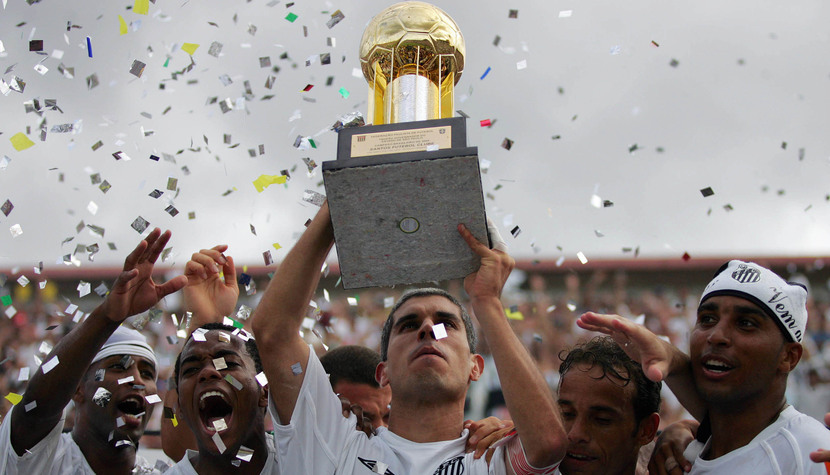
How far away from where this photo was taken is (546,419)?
2898 millimetres

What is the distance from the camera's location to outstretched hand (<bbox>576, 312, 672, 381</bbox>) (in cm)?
287

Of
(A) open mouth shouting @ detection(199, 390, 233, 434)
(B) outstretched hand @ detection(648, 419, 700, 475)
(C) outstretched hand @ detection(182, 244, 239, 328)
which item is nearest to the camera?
(B) outstretched hand @ detection(648, 419, 700, 475)

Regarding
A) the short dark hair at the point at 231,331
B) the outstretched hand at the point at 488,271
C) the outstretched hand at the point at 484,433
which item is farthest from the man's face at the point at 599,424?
the short dark hair at the point at 231,331

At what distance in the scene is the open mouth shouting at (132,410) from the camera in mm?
4195

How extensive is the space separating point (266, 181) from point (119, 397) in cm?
166

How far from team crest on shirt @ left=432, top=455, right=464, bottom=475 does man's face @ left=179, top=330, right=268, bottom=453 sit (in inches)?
49.5

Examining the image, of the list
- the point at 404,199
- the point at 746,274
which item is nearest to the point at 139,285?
the point at 404,199

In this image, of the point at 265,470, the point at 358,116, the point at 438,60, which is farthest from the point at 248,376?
the point at 438,60

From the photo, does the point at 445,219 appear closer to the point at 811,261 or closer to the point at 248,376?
the point at 248,376

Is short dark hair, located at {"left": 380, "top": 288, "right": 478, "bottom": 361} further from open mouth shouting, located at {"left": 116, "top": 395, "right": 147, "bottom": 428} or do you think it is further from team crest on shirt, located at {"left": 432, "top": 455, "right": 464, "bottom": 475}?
open mouth shouting, located at {"left": 116, "top": 395, "right": 147, "bottom": 428}

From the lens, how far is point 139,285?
3.66 metres

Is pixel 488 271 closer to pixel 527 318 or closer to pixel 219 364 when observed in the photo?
pixel 219 364

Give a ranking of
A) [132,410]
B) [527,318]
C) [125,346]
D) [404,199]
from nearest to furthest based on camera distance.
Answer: [404,199] → [132,410] → [125,346] → [527,318]

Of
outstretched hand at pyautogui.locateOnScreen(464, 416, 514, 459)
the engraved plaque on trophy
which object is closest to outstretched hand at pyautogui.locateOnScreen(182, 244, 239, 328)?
the engraved plaque on trophy
